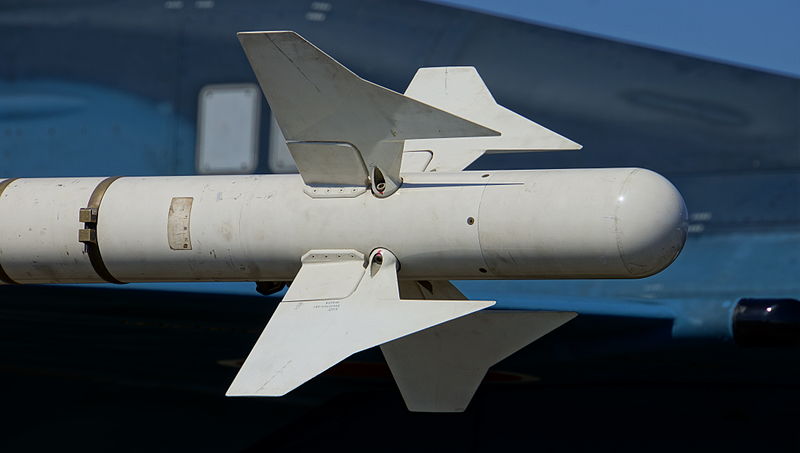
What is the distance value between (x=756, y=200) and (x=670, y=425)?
95cm

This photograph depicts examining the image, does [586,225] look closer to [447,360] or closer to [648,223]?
[648,223]

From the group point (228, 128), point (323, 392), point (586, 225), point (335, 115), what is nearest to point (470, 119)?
point (335, 115)

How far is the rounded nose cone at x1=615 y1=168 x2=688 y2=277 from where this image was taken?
2328 mm

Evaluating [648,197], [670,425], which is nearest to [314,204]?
[648,197]

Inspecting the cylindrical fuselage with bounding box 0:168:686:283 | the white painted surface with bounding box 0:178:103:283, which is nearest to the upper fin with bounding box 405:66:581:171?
the cylindrical fuselage with bounding box 0:168:686:283

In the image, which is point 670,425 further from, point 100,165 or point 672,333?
point 100,165

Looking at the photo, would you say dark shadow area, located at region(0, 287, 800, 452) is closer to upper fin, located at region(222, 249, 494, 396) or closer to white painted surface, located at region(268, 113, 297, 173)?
white painted surface, located at region(268, 113, 297, 173)

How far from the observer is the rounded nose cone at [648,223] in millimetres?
2328

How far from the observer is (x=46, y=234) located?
2.75 meters

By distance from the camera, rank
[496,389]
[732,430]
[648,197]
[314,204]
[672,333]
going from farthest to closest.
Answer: [496,389], [732,430], [672,333], [314,204], [648,197]

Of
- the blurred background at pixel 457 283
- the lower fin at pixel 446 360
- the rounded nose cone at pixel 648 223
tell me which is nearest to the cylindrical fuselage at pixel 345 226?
the rounded nose cone at pixel 648 223

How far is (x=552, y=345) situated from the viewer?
12.6 feet

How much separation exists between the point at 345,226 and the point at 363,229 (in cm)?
5

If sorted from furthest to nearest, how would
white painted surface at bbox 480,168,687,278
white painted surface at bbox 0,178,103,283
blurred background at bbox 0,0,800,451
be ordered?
blurred background at bbox 0,0,800,451 < white painted surface at bbox 0,178,103,283 < white painted surface at bbox 480,168,687,278
